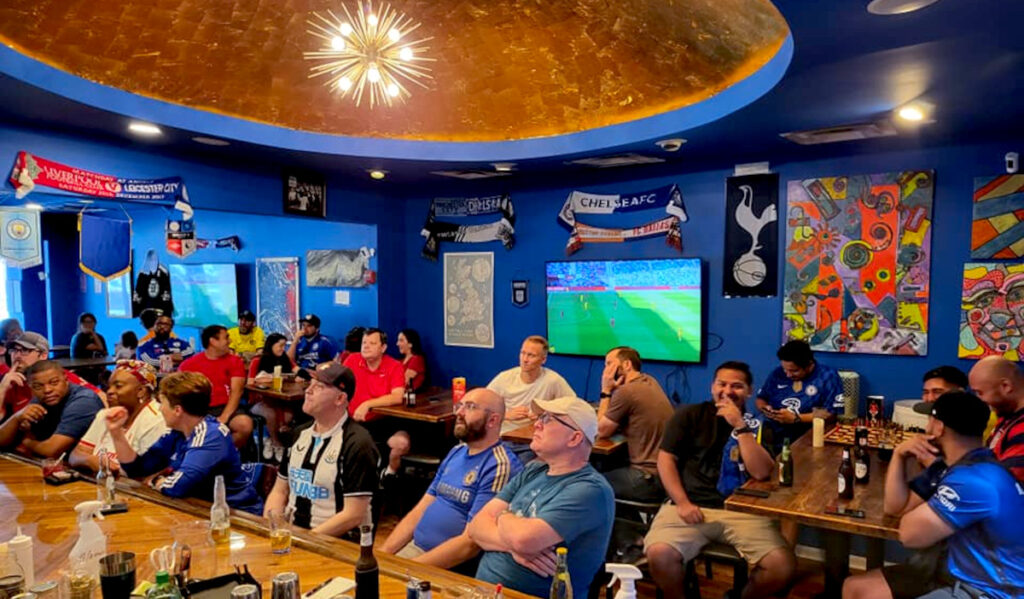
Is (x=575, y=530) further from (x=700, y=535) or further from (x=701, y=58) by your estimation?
(x=701, y=58)

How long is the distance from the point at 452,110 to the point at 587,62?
1335 mm

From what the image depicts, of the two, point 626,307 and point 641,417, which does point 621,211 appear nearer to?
point 626,307

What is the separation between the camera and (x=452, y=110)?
525 centimetres

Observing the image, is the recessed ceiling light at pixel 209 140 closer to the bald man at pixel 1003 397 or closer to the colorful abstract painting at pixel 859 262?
the colorful abstract painting at pixel 859 262

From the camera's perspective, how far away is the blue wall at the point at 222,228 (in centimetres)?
473

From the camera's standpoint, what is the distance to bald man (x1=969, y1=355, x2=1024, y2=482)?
9.00 feet

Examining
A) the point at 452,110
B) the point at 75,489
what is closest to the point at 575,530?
the point at 75,489

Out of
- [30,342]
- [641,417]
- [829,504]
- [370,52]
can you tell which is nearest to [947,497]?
[829,504]

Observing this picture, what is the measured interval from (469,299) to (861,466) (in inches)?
171

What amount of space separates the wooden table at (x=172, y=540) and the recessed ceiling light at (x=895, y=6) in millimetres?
2267

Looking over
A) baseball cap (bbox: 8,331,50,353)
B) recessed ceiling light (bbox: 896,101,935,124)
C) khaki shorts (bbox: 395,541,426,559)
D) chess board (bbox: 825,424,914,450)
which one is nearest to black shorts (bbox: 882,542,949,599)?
chess board (bbox: 825,424,914,450)

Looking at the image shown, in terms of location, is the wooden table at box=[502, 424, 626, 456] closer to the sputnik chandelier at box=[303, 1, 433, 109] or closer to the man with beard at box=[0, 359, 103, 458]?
the sputnik chandelier at box=[303, 1, 433, 109]

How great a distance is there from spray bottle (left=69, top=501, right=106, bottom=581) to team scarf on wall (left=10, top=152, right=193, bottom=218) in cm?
311

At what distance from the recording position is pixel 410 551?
285 cm
